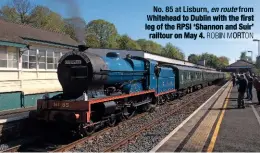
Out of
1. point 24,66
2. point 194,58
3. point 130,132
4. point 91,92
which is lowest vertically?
point 130,132

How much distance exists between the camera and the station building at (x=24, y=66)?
13.9 m

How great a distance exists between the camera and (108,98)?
10.4 meters

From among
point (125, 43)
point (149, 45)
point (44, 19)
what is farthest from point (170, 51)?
point (44, 19)

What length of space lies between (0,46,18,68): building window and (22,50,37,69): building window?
0.72m

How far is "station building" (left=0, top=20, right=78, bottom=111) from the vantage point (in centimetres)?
1389

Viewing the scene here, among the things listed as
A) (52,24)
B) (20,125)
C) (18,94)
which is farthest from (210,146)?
(52,24)

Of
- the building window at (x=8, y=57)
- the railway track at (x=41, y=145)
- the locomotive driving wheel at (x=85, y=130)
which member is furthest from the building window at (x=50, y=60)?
the locomotive driving wheel at (x=85, y=130)

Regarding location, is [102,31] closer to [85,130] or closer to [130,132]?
[130,132]

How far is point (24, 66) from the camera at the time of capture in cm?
1551

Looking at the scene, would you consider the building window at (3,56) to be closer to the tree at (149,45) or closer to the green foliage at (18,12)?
the green foliage at (18,12)

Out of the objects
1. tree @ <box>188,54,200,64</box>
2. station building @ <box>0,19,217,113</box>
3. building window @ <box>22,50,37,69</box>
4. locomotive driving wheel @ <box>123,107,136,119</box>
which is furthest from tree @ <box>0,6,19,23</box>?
tree @ <box>188,54,200,64</box>

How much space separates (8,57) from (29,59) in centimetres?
183

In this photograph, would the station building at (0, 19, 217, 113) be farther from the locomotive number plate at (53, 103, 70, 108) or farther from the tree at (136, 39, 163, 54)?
the tree at (136, 39, 163, 54)

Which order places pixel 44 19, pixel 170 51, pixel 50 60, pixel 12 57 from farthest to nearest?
pixel 170 51, pixel 44 19, pixel 50 60, pixel 12 57
